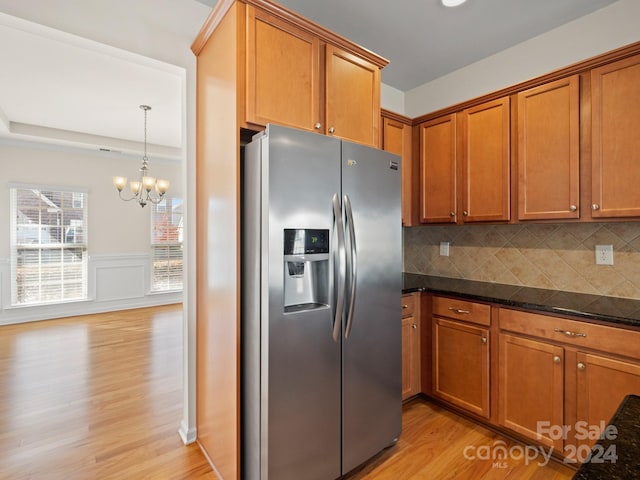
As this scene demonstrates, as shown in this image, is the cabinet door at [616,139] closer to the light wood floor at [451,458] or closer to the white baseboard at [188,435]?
the light wood floor at [451,458]

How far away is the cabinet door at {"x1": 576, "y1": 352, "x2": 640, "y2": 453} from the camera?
1.69 m

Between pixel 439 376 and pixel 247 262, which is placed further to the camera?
pixel 439 376

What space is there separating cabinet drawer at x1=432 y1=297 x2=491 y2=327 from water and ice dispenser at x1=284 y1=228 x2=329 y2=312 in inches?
47.2

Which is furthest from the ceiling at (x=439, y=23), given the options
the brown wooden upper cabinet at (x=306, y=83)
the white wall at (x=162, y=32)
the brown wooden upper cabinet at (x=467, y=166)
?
the brown wooden upper cabinet at (x=467, y=166)

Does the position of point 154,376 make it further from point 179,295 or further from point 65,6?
point 179,295

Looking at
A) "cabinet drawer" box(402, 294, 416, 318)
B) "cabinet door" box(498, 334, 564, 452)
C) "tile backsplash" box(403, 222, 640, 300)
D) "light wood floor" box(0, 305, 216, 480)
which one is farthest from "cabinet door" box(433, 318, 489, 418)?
"light wood floor" box(0, 305, 216, 480)

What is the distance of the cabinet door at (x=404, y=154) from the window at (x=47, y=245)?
17.6ft

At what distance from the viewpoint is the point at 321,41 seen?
1936 millimetres

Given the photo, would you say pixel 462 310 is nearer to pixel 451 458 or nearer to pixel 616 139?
pixel 451 458

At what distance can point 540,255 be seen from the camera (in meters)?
2.54

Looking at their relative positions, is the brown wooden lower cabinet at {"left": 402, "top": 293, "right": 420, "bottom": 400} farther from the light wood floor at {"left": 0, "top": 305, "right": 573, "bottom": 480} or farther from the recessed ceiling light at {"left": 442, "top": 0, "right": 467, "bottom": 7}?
the recessed ceiling light at {"left": 442, "top": 0, "right": 467, "bottom": 7}

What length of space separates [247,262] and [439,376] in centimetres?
181

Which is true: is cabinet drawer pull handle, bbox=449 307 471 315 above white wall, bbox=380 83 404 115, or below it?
below

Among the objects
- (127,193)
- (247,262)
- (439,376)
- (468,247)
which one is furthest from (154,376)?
(127,193)
